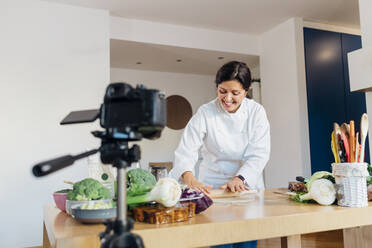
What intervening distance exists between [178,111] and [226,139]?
3779 millimetres

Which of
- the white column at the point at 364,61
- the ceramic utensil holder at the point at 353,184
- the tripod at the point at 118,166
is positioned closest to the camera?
the tripod at the point at 118,166

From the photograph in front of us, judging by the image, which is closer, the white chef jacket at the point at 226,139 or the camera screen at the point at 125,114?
the camera screen at the point at 125,114

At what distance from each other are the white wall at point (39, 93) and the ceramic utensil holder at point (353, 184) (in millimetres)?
2764

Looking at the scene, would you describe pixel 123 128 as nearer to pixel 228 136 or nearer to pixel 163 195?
pixel 163 195

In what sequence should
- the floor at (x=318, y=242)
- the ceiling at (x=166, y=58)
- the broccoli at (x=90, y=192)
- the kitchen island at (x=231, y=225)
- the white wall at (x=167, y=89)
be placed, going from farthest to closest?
the white wall at (x=167, y=89) → the ceiling at (x=166, y=58) → the floor at (x=318, y=242) → the broccoli at (x=90, y=192) → the kitchen island at (x=231, y=225)

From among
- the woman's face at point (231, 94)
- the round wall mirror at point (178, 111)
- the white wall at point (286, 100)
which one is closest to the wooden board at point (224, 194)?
the woman's face at point (231, 94)

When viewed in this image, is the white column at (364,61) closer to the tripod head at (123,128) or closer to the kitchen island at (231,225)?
the kitchen island at (231,225)

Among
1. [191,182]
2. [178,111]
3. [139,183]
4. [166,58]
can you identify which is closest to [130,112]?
[139,183]

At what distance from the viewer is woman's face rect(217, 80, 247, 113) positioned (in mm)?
1695

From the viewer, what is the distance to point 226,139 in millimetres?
1828

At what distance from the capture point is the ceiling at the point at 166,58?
4207mm

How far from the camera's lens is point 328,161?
406 cm

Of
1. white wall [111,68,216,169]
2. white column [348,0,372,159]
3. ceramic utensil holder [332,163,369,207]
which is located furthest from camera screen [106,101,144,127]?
white wall [111,68,216,169]

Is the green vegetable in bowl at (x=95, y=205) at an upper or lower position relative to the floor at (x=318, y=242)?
upper
